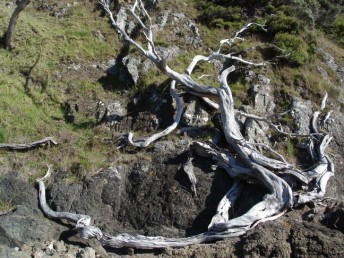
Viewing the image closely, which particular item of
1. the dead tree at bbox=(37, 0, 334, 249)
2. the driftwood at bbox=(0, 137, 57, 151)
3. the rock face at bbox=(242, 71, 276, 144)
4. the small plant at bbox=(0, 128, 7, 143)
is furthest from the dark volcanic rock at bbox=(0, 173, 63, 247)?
the rock face at bbox=(242, 71, 276, 144)

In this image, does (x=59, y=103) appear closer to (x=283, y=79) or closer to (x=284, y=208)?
(x=283, y=79)

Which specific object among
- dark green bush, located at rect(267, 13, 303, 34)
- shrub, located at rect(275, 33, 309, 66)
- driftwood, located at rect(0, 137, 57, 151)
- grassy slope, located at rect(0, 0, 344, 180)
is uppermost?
dark green bush, located at rect(267, 13, 303, 34)

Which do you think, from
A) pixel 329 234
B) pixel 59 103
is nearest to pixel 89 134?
pixel 59 103

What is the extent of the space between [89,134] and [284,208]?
24.0 feet

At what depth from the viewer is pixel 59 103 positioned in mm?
17641

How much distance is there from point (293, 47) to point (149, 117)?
6.72 m

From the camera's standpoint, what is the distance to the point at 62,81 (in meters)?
18.7

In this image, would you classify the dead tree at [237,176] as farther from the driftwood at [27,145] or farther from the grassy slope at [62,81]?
the driftwood at [27,145]

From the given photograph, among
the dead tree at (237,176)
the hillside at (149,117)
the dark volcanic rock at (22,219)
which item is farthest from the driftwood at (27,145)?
the dead tree at (237,176)

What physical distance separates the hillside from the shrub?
6 cm

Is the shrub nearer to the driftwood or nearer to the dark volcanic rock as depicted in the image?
the driftwood

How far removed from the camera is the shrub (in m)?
17.7

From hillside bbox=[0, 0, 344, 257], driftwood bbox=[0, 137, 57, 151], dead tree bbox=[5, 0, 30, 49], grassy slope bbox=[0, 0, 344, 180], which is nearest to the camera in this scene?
hillside bbox=[0, 0, 344, 257]

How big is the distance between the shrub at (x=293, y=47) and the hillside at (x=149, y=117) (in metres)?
0.06
